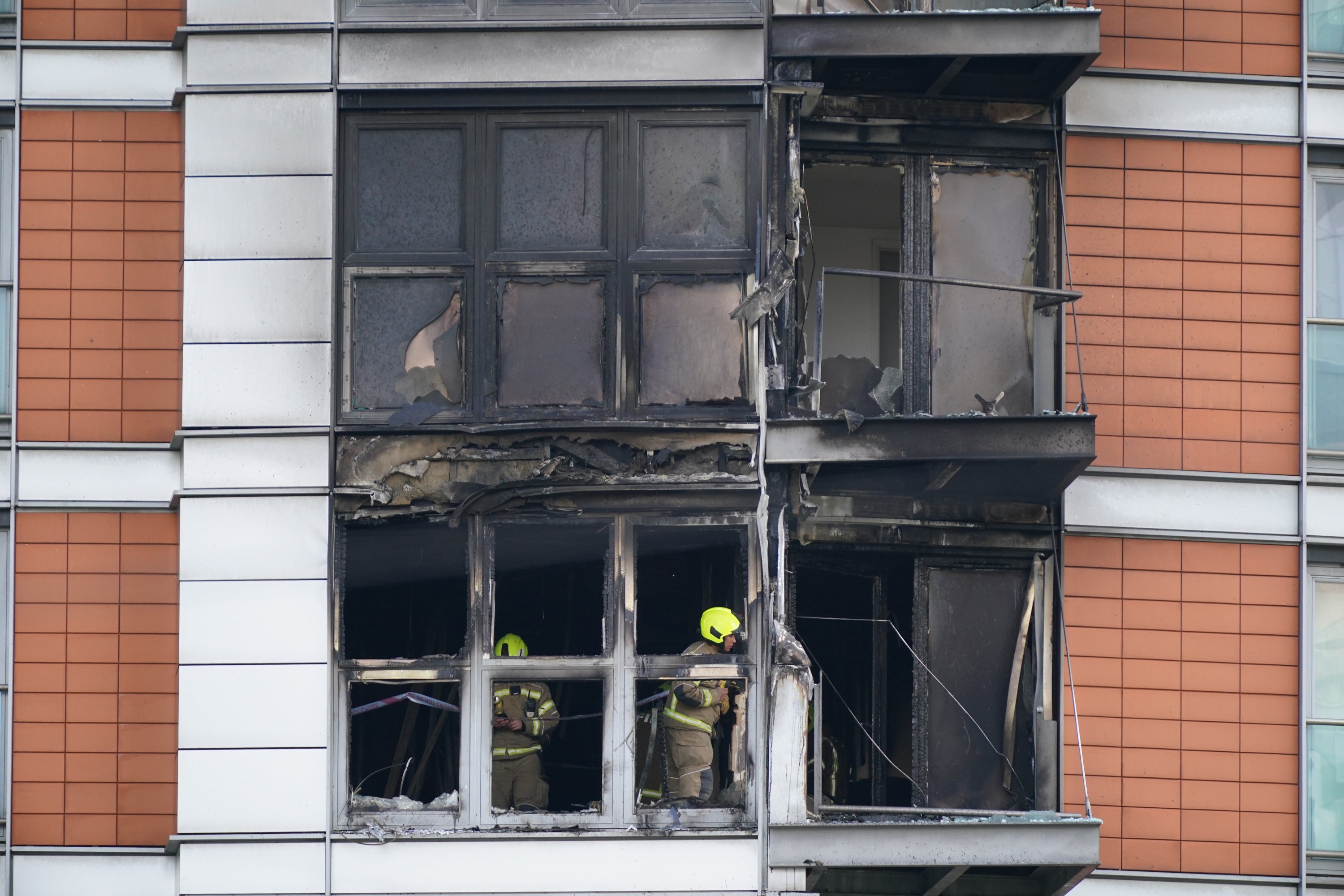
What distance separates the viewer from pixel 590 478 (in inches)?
413

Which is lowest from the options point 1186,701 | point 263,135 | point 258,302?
point 1186,701

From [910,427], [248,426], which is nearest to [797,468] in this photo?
[910,427]

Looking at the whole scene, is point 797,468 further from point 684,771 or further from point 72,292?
point 72,292

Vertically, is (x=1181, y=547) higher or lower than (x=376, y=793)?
higher

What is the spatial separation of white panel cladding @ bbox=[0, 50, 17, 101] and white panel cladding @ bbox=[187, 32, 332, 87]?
4.32ft

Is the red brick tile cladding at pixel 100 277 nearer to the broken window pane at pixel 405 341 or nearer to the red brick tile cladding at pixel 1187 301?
the broken window pane at pixel 405 341

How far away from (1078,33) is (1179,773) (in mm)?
4825

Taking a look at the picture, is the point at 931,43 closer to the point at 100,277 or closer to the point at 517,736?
the point at 517,736

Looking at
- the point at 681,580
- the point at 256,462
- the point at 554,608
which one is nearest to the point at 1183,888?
the point at 681,580

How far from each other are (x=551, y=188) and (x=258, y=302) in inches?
79.2

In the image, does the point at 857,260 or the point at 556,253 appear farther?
the point at 857,260

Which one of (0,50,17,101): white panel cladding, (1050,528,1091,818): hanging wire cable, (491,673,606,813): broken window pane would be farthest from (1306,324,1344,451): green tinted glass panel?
(0,50,17,101): white panel cladding

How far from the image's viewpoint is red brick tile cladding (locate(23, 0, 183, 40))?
1118 cm

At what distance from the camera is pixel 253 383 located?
10602mm
